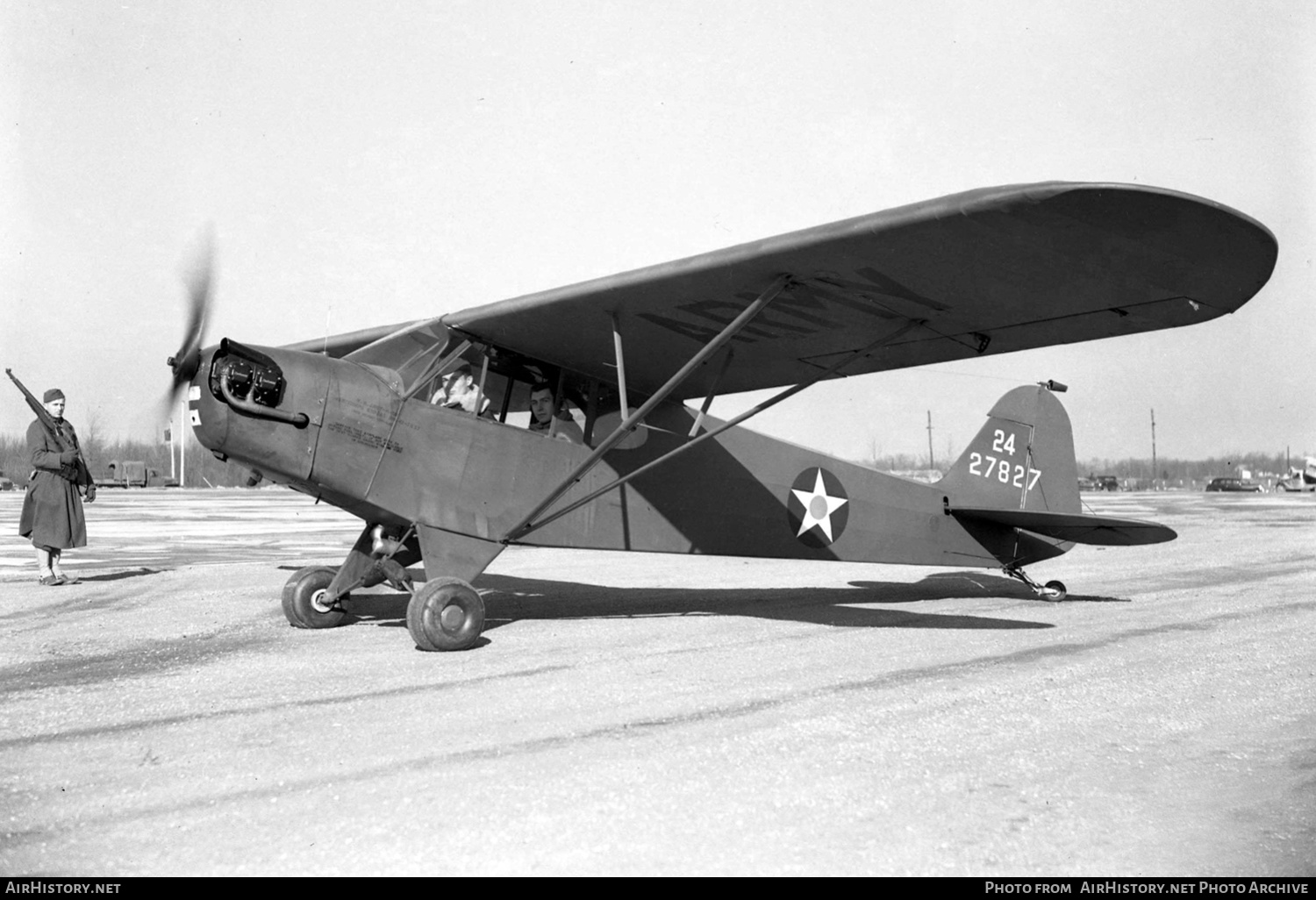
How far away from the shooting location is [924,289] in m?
6.32

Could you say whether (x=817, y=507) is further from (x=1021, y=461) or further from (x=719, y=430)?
(x=1021, y=461)

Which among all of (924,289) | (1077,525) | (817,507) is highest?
(924,289)

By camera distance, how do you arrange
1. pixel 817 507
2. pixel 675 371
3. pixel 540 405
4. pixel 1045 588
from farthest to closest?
pixel 1045 588
pixel 817 507
pixel 675 371
pixel 540 405

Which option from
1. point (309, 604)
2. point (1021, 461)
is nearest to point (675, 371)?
point (309, 604)

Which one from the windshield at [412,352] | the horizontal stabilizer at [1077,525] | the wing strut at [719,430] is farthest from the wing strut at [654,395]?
the horizontal stabilizer at [1077,525]

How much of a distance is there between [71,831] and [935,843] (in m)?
2.82

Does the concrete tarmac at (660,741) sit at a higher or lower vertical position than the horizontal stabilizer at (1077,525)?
lower

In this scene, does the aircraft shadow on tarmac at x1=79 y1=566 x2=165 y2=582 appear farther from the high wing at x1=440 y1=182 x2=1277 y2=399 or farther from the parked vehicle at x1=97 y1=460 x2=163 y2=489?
the parked vehicle at x1=97 y1=460 x2=163 y2=489

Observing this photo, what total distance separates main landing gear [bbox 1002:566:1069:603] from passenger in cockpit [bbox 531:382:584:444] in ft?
18.2

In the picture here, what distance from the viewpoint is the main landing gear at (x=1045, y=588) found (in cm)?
1000

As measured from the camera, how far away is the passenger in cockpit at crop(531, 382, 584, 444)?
8.02 metres

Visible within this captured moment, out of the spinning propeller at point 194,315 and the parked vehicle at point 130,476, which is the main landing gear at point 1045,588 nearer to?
the spinning propeller at point 194,315

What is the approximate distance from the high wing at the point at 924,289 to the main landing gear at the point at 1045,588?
12.1 feet

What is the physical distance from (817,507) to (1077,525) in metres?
2.72
